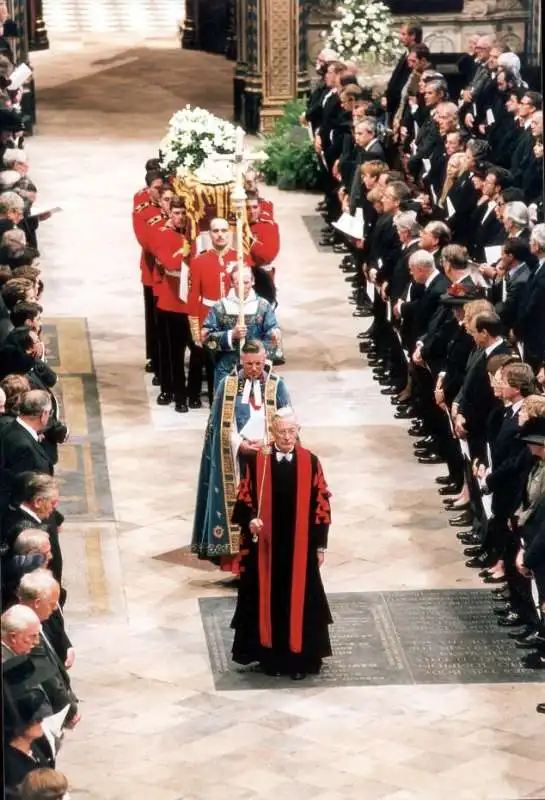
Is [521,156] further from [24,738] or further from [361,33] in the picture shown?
[24,738]

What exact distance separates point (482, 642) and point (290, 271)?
956cm

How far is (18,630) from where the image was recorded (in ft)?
34.5

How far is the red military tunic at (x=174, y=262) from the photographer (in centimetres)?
1769

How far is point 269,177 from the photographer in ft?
87.6

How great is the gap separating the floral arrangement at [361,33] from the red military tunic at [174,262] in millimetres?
8699

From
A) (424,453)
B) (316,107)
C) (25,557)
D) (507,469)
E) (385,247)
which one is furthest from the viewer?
(316,107)

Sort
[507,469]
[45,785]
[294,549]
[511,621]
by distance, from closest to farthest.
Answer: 1. [45,785]
2. [294,549]
3. [507,469]
4. [511,621]

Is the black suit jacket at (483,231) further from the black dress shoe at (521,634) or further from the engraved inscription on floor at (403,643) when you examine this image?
the black dress shoe at (521,634)

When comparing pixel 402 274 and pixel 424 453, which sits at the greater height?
pixel 402 274

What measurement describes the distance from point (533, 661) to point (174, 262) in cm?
580

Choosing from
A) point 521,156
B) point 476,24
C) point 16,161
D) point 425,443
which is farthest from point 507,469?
point 476,24

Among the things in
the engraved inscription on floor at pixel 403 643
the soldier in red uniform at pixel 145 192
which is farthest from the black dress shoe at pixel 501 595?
the soldier in red uniform at pixel 145 192

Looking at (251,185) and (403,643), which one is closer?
(403,643)

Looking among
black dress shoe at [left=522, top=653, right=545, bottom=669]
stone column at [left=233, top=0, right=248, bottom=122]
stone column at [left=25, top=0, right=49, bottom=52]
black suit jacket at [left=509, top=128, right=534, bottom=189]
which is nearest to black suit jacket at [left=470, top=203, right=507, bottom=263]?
black suit jacket at [left=509, top=128, right=534, bottom=189]
